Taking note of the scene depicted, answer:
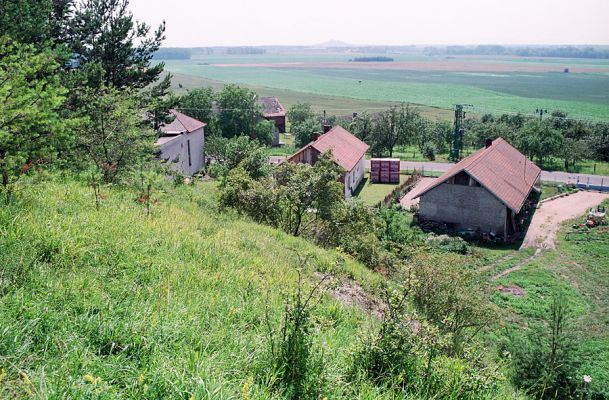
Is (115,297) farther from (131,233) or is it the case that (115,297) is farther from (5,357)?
(131,233)

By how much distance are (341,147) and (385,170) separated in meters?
5.67

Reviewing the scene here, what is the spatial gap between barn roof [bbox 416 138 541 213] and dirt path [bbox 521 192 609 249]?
6.19 feet

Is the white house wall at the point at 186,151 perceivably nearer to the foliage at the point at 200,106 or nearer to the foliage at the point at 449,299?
the foliage at the point at 200,106

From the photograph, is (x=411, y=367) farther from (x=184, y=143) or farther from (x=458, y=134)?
(x=458, y=134)

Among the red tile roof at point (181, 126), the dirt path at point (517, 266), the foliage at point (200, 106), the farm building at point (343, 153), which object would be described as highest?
the foliage at point (200, 106)

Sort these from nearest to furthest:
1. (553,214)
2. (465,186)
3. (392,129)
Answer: (465,186)
(553,214)
(392,129)

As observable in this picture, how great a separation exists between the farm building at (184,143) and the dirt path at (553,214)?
22992 mm

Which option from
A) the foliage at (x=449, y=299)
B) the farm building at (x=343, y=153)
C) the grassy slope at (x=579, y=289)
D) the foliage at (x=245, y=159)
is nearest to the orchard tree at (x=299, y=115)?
the farm building at (x=343, y=153)

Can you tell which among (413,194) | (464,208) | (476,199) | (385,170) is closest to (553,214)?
(476,199)

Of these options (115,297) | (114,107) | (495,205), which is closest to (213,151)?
(495,205)

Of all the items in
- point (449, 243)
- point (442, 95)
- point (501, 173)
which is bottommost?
point (449, 243)

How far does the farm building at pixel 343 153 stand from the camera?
3544 cm

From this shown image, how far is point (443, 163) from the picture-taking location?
54250 mm

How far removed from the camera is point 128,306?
6172 mm
